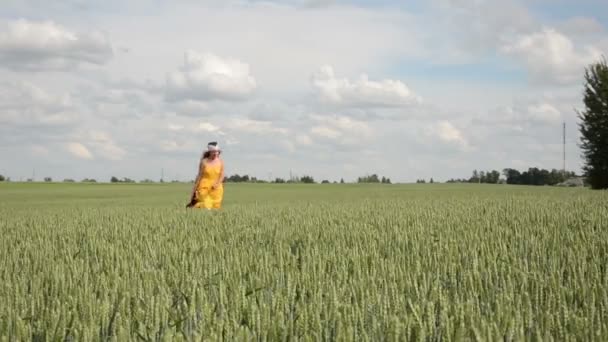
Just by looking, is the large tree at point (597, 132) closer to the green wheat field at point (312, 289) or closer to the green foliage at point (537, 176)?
the green wheat field at point (312, 289)

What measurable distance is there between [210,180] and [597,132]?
29640 mm

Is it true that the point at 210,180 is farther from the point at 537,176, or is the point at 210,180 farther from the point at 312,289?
the point at 537,176

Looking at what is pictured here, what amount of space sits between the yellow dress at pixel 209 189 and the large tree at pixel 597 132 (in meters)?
29.1

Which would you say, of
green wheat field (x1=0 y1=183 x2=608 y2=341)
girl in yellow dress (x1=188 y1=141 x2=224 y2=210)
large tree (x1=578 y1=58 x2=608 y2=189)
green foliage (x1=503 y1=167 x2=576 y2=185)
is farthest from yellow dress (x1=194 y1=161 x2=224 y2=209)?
green foliage (x1=503 y1=167 x2=576 y2=185)

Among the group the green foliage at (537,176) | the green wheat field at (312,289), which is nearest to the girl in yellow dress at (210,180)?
the green wheat field at (312,289)

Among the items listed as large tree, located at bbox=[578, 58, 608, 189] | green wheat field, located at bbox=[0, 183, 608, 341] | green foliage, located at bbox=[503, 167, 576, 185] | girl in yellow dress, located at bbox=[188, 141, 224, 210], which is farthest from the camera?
green foliage, located at bbox=[503, 167, 576, 185]

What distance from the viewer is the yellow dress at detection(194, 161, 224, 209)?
14344 mm

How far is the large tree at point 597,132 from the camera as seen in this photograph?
121 feet

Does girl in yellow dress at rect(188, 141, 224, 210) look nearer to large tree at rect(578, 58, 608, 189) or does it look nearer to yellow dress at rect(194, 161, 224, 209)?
yellow dress at rect(194, 161, 224, 209)

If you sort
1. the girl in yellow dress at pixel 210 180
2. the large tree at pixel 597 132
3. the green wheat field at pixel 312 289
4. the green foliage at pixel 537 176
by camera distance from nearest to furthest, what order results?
the green wheat field at pixel 312 289, the girl in yellow dress at pixel 210 180, the large tree at pixel 597 132, the green foliage at pixel 537 176

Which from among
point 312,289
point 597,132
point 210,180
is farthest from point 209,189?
point 597,132

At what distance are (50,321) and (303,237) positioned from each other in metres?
4.28

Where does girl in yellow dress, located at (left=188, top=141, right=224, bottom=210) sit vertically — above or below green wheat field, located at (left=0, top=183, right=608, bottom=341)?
above

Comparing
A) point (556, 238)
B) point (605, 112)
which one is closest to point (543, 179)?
point (605, 112)
